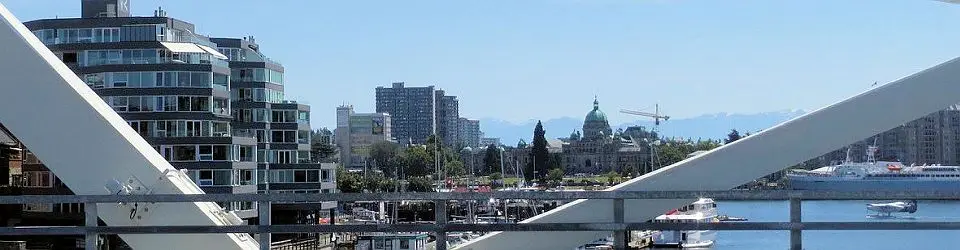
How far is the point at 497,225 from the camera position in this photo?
6.23 m

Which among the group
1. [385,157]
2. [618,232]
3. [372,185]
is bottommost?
[372,185]

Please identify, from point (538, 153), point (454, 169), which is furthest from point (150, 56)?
point (538, 153)

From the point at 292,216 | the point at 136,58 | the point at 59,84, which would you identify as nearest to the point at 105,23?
the point at 136,58

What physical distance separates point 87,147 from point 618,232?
2830 millimetres

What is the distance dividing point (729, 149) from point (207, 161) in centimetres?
4059

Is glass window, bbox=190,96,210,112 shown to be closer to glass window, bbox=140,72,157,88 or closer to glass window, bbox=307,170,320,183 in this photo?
glass window, bbox=140,72,157,88

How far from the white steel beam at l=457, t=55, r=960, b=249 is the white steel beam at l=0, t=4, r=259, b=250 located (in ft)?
5.33

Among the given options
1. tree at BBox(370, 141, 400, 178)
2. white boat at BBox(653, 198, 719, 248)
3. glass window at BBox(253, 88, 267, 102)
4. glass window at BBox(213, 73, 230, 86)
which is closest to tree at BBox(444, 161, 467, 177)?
tree at BBox(370, 141, 400, 178)

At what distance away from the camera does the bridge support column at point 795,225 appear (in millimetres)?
6006

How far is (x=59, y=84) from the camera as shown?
6.53m

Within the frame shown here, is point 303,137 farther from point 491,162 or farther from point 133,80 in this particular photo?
point 491,162

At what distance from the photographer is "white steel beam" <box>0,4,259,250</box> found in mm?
6504

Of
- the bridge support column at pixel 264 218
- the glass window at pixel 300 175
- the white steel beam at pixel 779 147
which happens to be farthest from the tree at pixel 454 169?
the bridge support column at pixel 264 218

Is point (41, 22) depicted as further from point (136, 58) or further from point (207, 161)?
point (207, 161)
